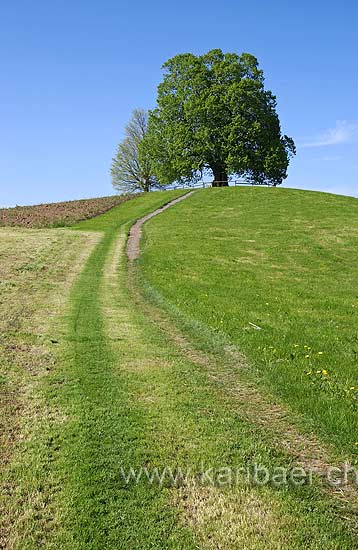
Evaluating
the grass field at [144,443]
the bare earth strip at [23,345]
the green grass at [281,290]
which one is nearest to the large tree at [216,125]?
the green grass at [281,290]

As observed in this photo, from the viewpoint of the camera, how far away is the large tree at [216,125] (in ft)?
175

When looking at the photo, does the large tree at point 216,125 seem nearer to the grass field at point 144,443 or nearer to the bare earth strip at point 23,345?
the bare earth strip at point 23,345

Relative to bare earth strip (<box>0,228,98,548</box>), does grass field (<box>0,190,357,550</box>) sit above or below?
below

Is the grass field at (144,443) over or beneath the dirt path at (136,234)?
beneath

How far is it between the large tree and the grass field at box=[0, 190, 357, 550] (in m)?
44.9

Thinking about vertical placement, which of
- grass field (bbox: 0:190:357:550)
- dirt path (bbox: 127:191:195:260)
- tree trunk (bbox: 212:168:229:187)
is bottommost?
grass field (bbox: 0:190:357:550)

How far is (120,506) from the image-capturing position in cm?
464

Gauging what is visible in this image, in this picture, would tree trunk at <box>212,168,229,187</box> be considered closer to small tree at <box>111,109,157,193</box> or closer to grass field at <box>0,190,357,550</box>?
small tree at <box>111,109,157,193</box>

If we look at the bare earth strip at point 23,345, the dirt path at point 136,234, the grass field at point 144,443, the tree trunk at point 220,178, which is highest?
the tree trunk at point 220,178

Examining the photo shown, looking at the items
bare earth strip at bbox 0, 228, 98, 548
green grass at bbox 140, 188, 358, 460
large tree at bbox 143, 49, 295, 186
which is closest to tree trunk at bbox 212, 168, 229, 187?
large tree at bbox 143, 49, 295, 186

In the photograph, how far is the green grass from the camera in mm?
7773

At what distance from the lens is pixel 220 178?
60344 mm

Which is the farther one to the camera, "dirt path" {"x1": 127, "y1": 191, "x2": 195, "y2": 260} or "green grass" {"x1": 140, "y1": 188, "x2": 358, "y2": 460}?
"dirt path" {"x1": 127, "y1": 191, "x2": 195, "y2": 260}

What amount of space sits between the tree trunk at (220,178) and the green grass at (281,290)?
21.2 meters
